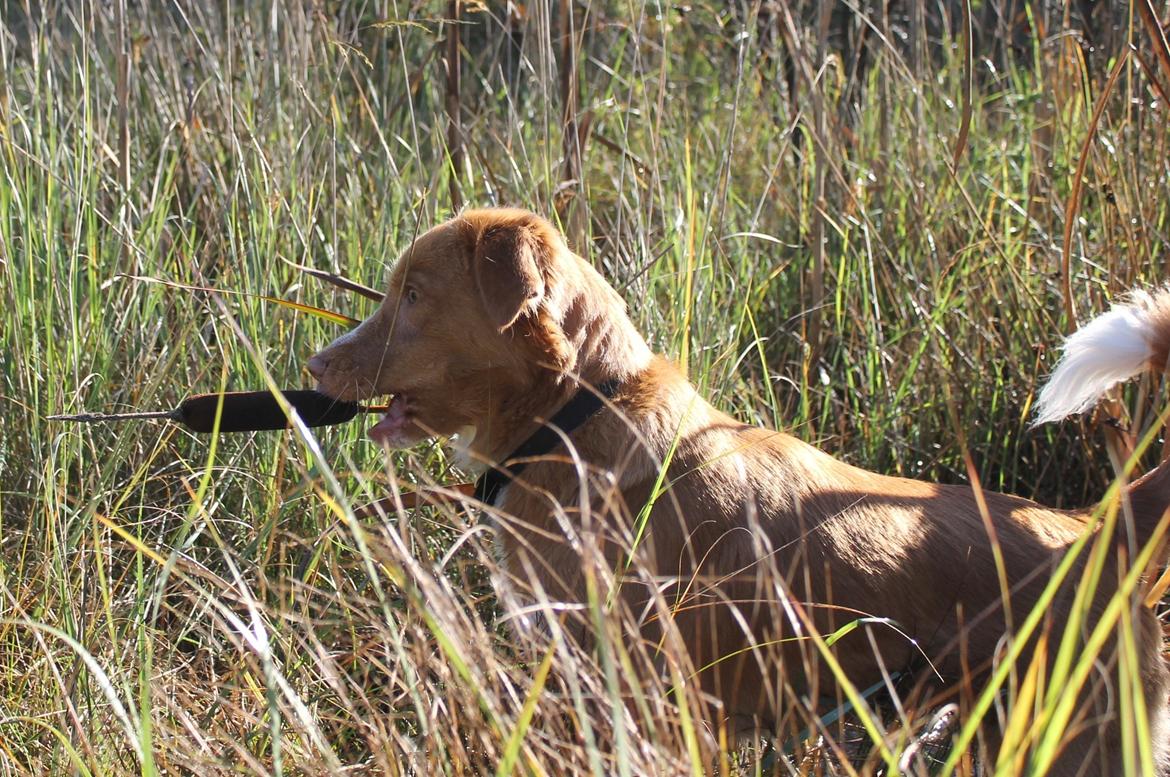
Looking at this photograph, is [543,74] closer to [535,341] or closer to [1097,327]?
[535,341]

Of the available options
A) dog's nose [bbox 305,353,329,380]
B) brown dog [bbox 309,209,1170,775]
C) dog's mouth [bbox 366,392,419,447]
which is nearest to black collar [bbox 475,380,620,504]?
brown dog [bbox 309,209,1170,775]

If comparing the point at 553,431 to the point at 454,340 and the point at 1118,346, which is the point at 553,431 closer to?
the point at 454,340

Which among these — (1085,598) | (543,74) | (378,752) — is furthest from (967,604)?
(543,74)

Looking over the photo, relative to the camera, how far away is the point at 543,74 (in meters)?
3.36

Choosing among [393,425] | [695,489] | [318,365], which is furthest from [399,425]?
[695,489]

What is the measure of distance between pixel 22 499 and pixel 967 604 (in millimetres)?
2157

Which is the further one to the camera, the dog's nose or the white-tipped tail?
the dog's nose

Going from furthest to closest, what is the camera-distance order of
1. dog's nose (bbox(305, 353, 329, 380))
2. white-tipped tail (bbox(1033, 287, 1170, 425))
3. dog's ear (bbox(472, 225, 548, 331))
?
dog's nose (bbox(305, 353, 329, 380))
dog's ear (bbox(472, 225, 548, 331))
white-tipped tail (bbox(1033, 287, 1170, 425))

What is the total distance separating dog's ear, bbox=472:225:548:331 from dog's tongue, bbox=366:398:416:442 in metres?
0.32

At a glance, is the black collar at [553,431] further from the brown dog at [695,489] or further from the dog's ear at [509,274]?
the dog's ear at [509,274]

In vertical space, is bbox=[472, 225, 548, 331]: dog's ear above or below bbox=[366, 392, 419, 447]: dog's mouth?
above

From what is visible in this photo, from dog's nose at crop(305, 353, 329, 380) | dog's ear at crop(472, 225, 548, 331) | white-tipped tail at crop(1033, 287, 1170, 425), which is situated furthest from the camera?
dog's nose at crop(305, 353, 329, 380)

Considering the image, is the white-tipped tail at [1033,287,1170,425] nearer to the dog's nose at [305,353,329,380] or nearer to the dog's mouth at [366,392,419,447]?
the dog's mouth at [366,392,419,447]

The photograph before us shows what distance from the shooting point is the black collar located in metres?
2.50
